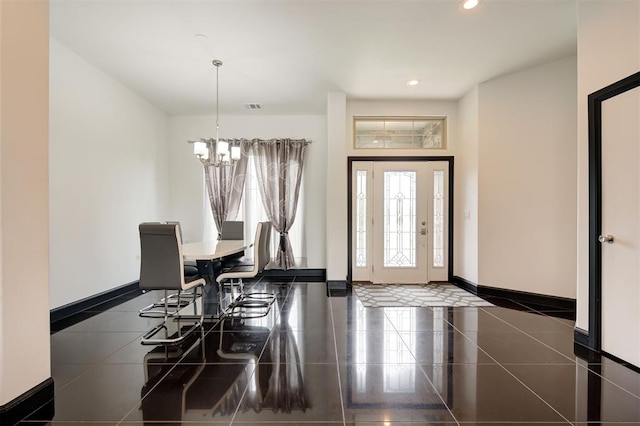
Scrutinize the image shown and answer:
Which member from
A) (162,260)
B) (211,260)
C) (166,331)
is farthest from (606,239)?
(166,331)

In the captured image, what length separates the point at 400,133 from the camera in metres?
5.02

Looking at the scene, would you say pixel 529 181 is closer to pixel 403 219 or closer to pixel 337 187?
pixel 403 219


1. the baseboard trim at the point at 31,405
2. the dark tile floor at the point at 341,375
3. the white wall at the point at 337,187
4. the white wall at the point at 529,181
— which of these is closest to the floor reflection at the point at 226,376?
the dark tile floor at the point at 341,375

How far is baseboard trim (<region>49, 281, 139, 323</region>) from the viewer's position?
3.16 meters

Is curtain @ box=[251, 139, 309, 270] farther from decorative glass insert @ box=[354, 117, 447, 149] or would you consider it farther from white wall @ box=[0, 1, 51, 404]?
white wall @ box=[0, 1, 51, 404]

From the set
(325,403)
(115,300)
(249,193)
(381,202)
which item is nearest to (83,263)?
(115,300)

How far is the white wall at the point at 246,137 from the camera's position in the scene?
213 inches

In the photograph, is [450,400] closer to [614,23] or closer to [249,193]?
[614,23]

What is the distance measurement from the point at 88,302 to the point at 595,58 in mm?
5559

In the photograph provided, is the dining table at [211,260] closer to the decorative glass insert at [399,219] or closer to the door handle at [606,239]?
the decorative glass insert at [399,219]

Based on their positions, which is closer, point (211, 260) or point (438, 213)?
point (211, 260)

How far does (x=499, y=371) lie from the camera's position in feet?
6.91

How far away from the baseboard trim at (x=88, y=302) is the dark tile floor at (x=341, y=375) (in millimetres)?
374

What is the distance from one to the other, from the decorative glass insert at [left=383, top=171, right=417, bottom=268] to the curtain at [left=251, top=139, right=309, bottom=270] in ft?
5.14
